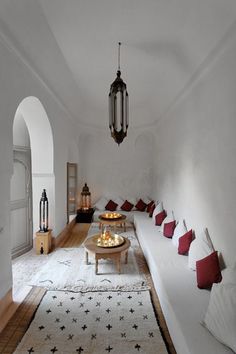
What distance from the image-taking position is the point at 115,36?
126 inches

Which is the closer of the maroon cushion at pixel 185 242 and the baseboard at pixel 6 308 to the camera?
Result: the baseboard at pixel 6 308

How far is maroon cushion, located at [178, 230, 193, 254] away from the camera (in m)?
3.56

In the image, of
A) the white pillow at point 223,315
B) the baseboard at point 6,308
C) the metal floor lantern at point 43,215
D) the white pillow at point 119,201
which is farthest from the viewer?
the white pillow at point 119,201

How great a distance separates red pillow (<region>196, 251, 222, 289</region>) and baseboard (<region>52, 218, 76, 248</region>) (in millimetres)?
3422

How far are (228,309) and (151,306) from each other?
1.32 meters

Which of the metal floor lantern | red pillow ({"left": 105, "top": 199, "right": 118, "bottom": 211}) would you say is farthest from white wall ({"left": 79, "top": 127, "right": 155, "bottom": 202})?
the metal floor lantern

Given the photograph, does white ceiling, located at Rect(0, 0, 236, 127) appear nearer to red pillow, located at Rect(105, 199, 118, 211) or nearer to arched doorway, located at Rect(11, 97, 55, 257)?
arched doorway, located at Rect(11, 97, 55, 257)

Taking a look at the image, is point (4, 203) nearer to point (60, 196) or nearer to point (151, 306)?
point (151, 306)

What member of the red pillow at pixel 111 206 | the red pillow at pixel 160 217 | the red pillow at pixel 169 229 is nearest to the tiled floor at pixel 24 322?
the red pillow at pixel 169 229

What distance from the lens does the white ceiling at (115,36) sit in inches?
97.0

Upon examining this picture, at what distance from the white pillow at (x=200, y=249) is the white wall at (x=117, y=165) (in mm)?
4912

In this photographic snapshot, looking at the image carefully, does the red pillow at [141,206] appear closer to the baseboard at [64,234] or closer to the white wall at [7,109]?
the baseboard at [64,234]

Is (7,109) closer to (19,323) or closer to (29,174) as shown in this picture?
(29,174)

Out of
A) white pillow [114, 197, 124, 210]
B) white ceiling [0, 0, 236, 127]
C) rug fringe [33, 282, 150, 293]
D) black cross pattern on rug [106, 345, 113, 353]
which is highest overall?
white ceiling [0, 0, 236, 127]
